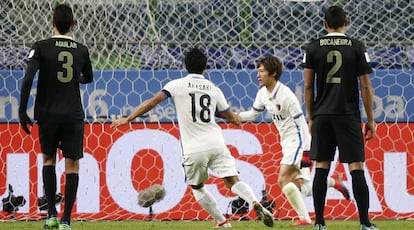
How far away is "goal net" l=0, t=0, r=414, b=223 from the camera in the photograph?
1026cm

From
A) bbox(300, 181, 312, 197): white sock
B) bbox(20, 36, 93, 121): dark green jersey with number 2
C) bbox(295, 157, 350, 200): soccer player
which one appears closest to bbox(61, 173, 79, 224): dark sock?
bbox(20, 36, 93, 121): dark green jersey with number 2

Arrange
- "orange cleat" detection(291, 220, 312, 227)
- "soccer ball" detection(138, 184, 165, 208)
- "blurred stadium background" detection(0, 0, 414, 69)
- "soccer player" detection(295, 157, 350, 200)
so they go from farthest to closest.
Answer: "blurred stadium background" detection(0, 0, 414, 69), "soccer ball" detection(138, 184, 165, 208), "soccer player" detection(295, 157, 350, 200), "orange cleat" detection(291, 220, 312, 227)

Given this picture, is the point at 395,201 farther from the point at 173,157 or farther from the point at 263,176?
the point at 173,157

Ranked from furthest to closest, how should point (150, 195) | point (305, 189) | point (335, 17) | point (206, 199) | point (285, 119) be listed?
point (150, 195), point (305, 189), point (285, 119), point (206, 199), point (335, 17)

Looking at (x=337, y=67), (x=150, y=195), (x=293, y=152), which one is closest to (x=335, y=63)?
(x=337, y=67)

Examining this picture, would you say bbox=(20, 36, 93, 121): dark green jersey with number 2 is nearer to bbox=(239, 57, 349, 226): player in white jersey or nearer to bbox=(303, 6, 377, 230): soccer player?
bbox=(303, 6, 377, 230): soccer player

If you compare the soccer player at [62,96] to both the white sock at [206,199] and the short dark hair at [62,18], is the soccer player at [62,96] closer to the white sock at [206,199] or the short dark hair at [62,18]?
the short dark hair at [62,18]

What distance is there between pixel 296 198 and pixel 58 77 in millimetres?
2565

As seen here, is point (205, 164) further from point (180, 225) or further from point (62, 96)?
point (62, 96)

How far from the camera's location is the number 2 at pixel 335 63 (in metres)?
7.46

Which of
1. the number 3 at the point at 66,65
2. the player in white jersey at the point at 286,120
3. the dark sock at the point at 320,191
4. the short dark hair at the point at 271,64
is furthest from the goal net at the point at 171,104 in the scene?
the dark sock at the point at 320,191

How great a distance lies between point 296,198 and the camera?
937 centimetres

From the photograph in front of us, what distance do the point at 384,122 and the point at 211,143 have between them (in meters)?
2.39

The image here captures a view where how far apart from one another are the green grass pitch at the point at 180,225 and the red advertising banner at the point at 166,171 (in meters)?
0.38
